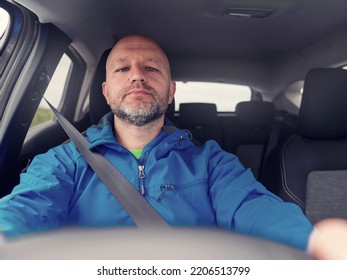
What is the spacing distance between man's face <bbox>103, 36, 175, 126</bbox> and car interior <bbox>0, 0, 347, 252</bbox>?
0.32 meters

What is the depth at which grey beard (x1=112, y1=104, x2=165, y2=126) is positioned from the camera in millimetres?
1669

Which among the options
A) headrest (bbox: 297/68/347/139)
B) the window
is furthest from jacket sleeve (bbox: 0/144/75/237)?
the window

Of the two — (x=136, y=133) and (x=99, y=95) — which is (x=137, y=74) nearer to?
(x=136, y=133)

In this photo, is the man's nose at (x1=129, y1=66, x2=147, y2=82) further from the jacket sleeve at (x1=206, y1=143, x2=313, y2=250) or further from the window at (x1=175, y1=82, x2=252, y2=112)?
the window at (x1=175, y1=82, x2=252, y2=112)

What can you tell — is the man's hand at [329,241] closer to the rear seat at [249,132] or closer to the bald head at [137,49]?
the bald head at [137,49]

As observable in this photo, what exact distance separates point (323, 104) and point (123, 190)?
3.83ft

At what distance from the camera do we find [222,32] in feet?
9.95

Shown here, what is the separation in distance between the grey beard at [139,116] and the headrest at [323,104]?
807mm

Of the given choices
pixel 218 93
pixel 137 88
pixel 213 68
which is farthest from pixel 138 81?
pixel 218 93

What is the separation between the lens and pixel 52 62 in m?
2.06

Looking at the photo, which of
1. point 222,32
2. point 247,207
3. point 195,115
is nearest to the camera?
point 247,207
